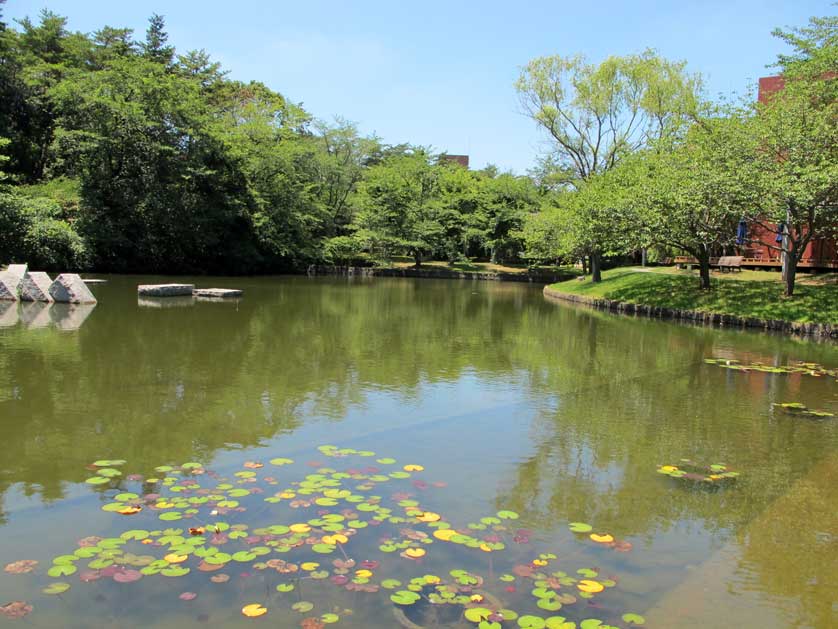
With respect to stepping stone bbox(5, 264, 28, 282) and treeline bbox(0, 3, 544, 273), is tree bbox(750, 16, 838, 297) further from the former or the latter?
treeline bbox(0, 3, 544, 273)

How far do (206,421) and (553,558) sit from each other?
4212mm

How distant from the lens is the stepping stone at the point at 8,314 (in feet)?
45.2

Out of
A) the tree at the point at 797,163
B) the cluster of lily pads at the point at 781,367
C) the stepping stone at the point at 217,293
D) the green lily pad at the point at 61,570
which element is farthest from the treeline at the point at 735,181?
the green lily pad at the point at 61,570

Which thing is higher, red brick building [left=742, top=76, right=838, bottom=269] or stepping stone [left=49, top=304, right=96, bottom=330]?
red brick building [left=742, top=76, right=838, bottom=269]

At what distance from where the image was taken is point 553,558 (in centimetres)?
411

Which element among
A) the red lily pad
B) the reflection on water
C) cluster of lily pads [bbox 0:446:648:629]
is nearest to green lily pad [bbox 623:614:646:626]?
cluster of lily pads [bbox 0:446:648:629]

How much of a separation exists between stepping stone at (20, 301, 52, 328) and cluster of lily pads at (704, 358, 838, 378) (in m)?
13.4

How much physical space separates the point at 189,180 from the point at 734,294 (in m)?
28.8

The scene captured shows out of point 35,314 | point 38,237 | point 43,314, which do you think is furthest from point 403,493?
point 38,237

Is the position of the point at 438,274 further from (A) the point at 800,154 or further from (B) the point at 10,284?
(B) the point at 10,284

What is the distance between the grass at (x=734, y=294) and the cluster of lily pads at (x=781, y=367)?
6.93 meters

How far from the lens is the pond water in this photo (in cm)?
357

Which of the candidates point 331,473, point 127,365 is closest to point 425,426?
point 331,473

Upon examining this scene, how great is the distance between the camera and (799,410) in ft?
28.1
